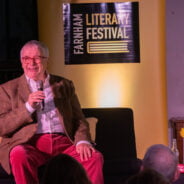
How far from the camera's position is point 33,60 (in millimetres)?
3098

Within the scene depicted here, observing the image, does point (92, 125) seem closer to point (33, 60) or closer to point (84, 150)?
point (84, 150)

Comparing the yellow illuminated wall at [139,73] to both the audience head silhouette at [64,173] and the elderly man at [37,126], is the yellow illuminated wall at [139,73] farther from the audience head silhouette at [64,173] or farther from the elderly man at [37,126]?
the audience head silhouette at [64,173]

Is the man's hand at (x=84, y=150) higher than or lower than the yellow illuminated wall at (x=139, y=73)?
lower

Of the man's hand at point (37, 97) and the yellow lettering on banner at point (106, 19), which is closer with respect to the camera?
the man's hand at point (37, 97)

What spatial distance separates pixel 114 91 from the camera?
4.68 meters

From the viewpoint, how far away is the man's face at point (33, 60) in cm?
309

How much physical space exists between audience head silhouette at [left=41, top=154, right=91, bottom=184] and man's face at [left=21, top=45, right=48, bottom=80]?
149cm

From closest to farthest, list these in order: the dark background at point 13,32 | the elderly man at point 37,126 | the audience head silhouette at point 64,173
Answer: the audience head silhouette at point 64,173
the elderly man at point 37,126
the dark background at point 13,32

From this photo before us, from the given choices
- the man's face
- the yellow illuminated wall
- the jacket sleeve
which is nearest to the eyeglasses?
the man's face

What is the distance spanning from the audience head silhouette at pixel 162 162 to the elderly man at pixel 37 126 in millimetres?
580

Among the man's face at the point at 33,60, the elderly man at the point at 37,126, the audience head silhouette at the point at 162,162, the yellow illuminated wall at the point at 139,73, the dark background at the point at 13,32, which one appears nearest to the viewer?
the audience head silhouette at the point at 162,162

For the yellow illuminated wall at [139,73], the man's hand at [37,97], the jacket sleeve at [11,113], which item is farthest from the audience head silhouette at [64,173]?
the yellow illuminated wall at [139,73]

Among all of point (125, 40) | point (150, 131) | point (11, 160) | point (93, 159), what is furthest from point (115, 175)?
point (125, 40)

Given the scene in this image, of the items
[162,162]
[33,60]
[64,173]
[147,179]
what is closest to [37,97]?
[33,60]
